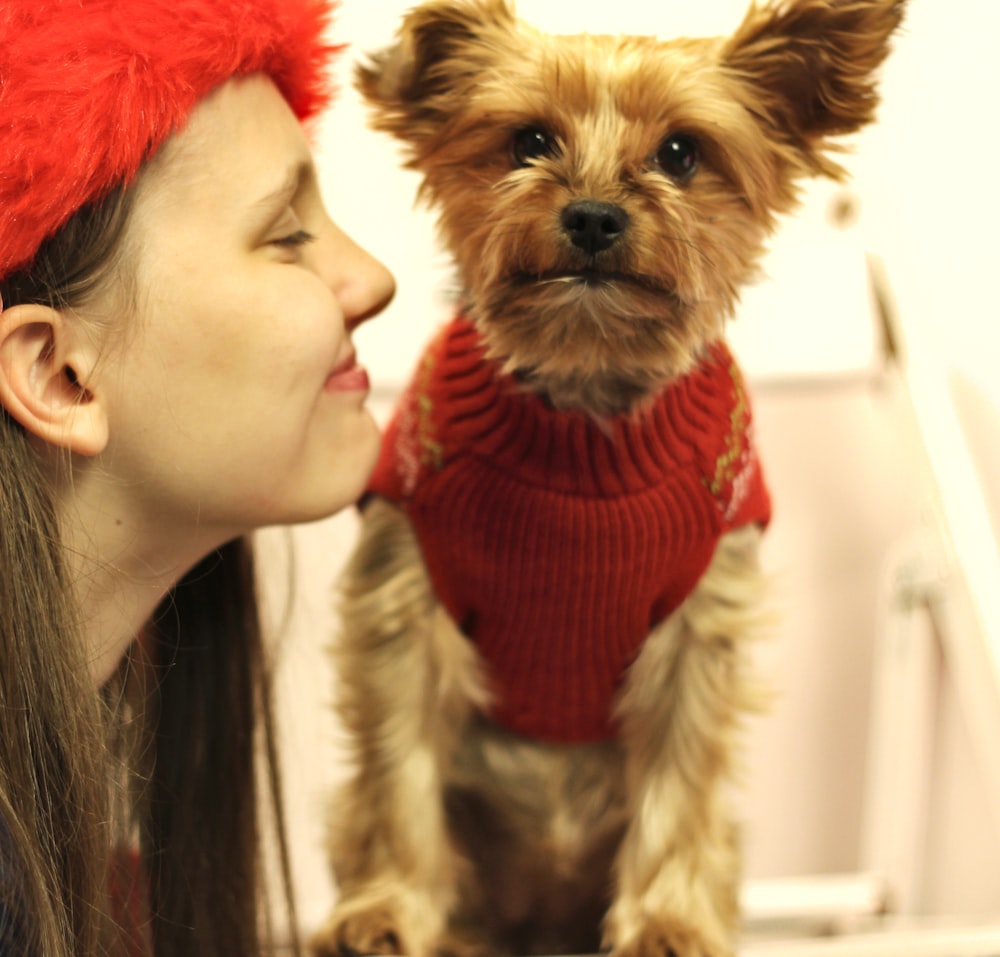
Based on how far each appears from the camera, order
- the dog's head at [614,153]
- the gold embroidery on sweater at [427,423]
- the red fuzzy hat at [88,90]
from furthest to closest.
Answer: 1. the gold embroidery on sweater at [427,423]
2. the dog's head at [614,153]
3. the red fuzzy hat at [88,90]

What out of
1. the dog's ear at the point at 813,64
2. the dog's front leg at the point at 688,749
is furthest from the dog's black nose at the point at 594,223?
the dog's front leg at the point at 688,749

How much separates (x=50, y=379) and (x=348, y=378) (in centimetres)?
22

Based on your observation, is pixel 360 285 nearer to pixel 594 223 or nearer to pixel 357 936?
pixel 594 223

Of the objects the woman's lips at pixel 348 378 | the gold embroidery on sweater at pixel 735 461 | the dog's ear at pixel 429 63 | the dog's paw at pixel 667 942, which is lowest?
the dog's paw at pixel 667 942

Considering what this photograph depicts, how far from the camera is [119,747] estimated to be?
0.89m

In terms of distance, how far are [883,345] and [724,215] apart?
480mm

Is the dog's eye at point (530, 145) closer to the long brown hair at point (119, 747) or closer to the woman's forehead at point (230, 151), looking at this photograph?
the woman's forehead at point (230, 151)

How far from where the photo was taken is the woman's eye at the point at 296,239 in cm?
83

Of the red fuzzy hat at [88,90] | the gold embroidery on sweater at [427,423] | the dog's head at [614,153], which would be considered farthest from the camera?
the gold embroidery on sweater at [427,423]

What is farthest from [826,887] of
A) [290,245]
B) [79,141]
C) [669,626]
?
[79,141]

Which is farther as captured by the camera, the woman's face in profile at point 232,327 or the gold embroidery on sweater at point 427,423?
the gold embroidery on sweater at point 427,423

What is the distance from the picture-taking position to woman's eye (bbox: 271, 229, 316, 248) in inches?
32.6

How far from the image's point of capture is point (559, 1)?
0.88 meters

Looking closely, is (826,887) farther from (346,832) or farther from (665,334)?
(665,334)
